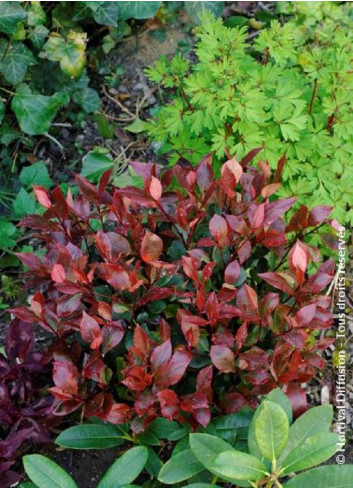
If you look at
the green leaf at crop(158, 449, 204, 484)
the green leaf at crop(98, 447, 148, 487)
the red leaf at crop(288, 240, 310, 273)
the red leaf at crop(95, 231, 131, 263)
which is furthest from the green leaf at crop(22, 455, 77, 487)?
the red leaf at crop(288, 240, 310, 273)

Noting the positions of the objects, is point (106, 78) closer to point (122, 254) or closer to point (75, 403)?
point (122, 254)

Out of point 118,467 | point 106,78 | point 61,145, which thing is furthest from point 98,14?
point 118,467

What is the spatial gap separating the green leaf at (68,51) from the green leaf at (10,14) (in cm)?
26

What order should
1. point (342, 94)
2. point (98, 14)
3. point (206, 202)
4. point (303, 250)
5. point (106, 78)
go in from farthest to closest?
point (106, 78), point (98, 14), point (342, 94), point (206, 202), point (303, 250)

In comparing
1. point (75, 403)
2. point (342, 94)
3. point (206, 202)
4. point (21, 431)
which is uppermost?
point (342, 94)

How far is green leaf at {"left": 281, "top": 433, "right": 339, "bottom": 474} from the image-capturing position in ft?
5.68

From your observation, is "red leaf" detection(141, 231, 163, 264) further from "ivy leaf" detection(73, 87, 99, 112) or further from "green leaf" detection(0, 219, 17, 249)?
"ivy leaf" detection(73, 87, 99, 112)

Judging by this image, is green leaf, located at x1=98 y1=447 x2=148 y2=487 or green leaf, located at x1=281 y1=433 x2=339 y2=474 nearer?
green leaf, located at x1=281 y1=433 x2=339 y2=474

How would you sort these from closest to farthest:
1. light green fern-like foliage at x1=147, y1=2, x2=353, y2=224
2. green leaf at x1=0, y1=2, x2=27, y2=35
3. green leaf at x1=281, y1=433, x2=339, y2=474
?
green leaf at x1=281, y1=433, x2=339, y2=474, light green fern-like foliage at x1=147, y1=2, x2=353, y2=224, green leaf at x1=0, y1=2, x2=27, y2=35

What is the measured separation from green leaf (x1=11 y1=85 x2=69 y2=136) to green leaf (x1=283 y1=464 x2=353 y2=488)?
185 cm

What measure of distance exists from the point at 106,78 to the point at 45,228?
1475 mm

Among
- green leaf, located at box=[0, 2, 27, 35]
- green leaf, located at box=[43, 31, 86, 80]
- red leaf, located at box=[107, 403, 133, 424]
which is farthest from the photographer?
green leaf, located at box=[43, 31, 86, 80]

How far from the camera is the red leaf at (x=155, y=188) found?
1915 mm

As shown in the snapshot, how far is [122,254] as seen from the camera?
196 centimetres
